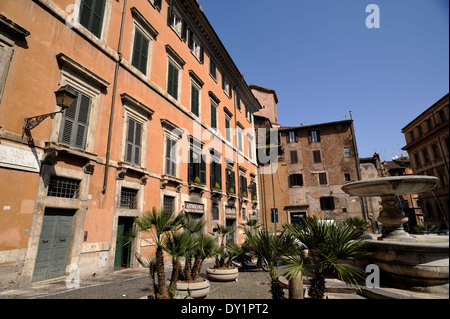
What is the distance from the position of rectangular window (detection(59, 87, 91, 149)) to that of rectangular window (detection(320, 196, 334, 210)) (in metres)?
26.8

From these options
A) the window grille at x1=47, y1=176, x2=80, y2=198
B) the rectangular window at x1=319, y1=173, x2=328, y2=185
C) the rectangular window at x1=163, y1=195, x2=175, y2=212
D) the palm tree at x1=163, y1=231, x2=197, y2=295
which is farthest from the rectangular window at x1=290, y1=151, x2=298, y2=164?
the palm tree at x1=163, y1=231, x2=197, y2=295

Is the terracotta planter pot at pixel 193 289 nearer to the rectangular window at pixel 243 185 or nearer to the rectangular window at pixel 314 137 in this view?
the rectangular window at pixel 243 185

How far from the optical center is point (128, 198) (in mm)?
9703

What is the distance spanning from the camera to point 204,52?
17.4m

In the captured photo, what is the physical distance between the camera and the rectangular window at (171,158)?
1203 centimetres

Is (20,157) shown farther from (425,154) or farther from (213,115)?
(425,154)

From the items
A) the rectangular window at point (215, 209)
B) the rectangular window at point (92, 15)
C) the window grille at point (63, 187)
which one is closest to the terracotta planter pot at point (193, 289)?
the window grille at point (63, 187)

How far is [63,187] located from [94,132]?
211 cm

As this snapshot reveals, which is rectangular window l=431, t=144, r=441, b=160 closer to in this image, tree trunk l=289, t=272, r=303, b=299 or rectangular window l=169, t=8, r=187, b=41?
rectangular window l=169, t=8, r=187, b=41

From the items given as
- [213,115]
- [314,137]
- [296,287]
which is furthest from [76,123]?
[314,137]

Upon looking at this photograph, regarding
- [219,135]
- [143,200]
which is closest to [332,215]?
[219,135]

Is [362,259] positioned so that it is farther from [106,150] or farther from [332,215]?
[332,215]
